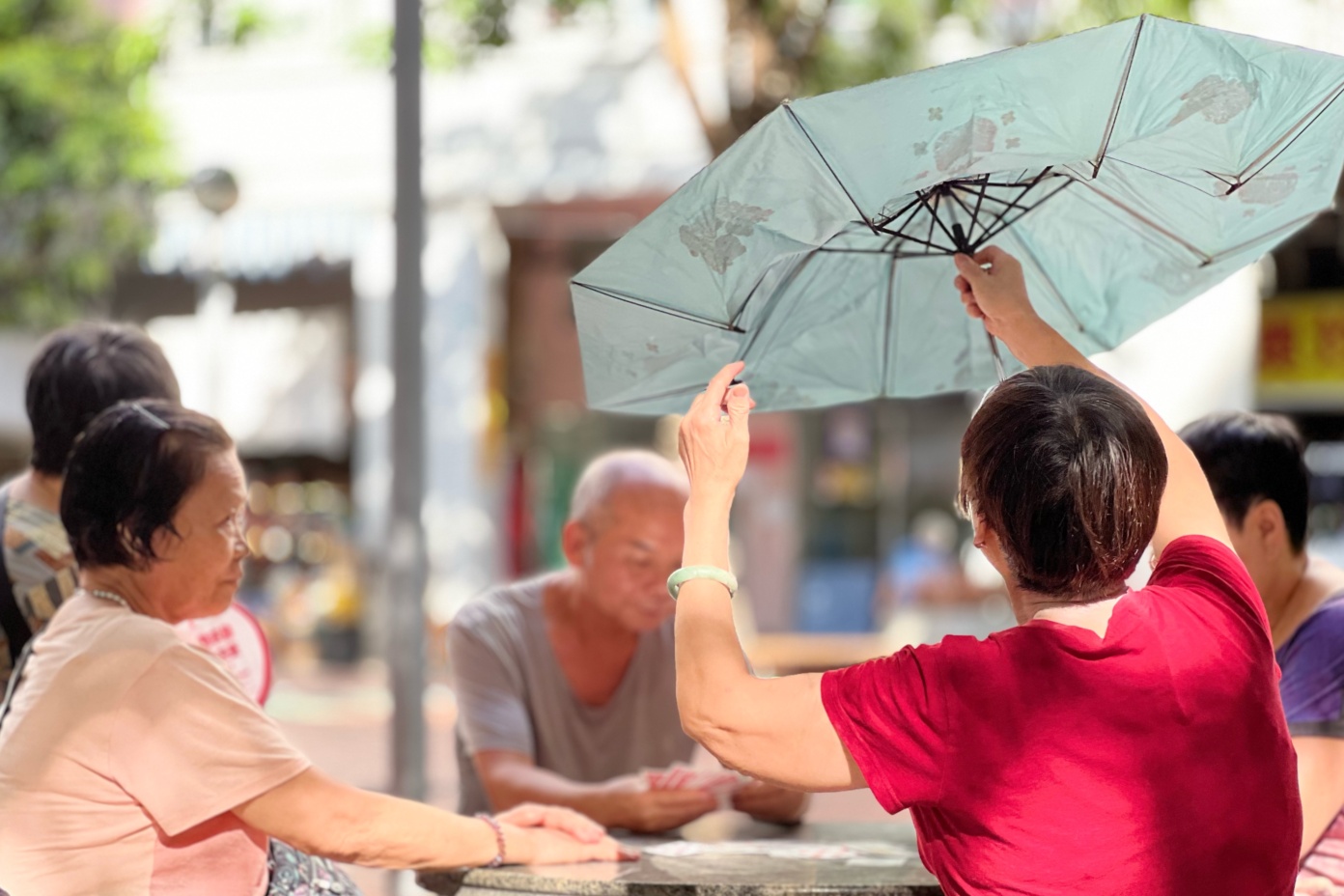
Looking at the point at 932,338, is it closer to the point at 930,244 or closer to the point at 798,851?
the point at 930,244

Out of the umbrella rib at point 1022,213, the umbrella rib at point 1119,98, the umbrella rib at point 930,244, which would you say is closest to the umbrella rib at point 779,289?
the umbrella rib at point 930,244

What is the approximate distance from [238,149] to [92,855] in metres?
14.2

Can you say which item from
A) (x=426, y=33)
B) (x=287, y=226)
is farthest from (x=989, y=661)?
(x=287, y=226)

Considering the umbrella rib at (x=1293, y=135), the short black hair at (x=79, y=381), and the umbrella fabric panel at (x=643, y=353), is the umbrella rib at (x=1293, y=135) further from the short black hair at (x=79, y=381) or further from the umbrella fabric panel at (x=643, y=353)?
the short black hair at (x=79, y=381)

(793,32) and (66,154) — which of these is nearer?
(793,32)

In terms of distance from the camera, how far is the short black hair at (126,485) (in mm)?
2508

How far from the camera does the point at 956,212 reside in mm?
2758

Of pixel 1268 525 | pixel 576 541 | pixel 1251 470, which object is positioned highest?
pixel 1251 470

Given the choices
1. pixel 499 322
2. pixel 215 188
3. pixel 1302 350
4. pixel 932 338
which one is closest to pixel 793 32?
pixel 215 188

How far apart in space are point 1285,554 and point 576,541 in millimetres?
1631

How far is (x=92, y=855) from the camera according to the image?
233 cm

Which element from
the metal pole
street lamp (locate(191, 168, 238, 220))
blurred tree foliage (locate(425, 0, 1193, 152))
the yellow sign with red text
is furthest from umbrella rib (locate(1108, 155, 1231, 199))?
the yellow sign with red text

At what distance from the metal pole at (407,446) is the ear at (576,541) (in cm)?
208

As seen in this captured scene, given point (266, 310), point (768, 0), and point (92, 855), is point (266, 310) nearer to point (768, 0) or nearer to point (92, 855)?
point (768, 0)
